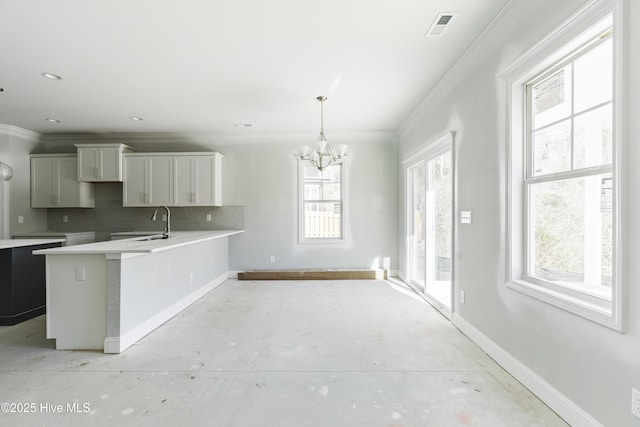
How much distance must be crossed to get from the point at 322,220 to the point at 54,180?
4.88 meters

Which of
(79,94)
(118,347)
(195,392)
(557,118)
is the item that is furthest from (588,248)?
(79,94)

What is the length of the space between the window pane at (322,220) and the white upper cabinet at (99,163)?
3.44m

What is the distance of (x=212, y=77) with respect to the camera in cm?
348

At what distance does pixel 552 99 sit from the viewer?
2.07 meters

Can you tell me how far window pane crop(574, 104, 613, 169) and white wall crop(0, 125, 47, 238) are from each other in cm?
761

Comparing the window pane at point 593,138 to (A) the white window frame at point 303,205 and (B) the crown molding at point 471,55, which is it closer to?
(B) the crown molding at point 471,55

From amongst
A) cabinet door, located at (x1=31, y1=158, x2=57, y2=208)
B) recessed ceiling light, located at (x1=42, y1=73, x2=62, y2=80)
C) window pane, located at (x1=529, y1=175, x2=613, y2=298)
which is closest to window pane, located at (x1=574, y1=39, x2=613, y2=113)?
window pane, located at (x1=529, y1=175, x2=613, y2=298)

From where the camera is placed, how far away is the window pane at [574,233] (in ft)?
5.54

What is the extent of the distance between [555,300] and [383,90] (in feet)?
9.74

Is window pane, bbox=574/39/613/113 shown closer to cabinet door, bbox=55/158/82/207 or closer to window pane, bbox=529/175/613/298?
window pane, bbox=529/175/613/298

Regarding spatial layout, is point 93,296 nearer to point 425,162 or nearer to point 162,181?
point 162,181

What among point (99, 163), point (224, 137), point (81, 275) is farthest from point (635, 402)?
point (99, 163)

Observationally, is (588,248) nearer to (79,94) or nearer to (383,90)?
(383,90)

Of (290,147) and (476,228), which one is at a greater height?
(290,147)
